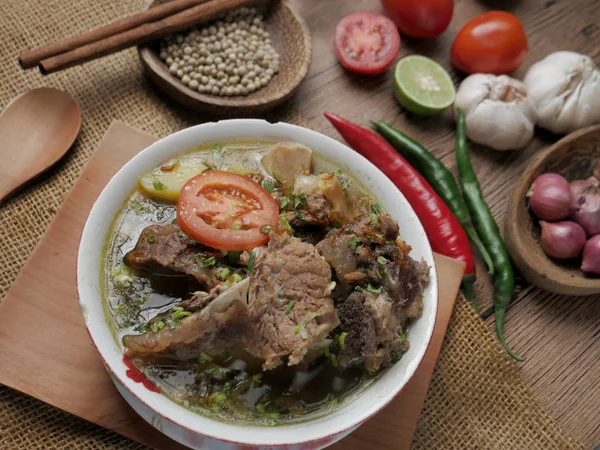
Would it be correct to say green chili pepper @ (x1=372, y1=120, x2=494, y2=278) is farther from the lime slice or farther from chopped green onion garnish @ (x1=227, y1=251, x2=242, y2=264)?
chopped green onion garnish @ (x1=227, y1=251, x2=242, y2=264)

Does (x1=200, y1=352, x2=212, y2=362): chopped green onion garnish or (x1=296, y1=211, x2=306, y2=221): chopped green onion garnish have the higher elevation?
(x1=296, y1=211, x2=306, y2=221): chopped green onion garnish

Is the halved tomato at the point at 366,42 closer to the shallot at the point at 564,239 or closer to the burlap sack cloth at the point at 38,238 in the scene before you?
the burlap sack cloth at the point at 38,238

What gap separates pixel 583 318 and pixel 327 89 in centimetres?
222

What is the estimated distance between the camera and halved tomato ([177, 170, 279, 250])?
2.68 meters

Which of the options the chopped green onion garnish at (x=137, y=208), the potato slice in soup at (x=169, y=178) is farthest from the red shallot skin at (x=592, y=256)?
the chopped green onion garnish at (x=137, y=208)

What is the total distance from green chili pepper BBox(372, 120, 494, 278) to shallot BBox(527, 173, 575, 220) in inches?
16.1

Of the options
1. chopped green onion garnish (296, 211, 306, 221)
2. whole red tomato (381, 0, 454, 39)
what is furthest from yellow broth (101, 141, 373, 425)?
whole red tomato (381, 0, 454, 39)

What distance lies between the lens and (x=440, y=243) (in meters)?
3.82

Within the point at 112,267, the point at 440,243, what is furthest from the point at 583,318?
the point at 112,267

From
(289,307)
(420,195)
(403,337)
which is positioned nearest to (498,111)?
(420,195)

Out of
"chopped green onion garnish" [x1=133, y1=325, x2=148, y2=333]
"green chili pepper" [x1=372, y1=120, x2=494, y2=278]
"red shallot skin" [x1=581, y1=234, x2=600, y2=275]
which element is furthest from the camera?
"green chili pepper" [x1=372, y1=120, x2=494, y2=278]

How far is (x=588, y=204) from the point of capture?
12.6 ft

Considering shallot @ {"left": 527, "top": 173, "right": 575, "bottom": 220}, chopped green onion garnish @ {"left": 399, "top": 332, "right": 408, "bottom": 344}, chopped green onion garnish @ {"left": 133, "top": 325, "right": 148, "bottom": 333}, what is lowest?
shallot @ {"left": 527, "top": 173, "right": 575, "bottom": 220}

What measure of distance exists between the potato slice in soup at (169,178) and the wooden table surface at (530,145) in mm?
1262
